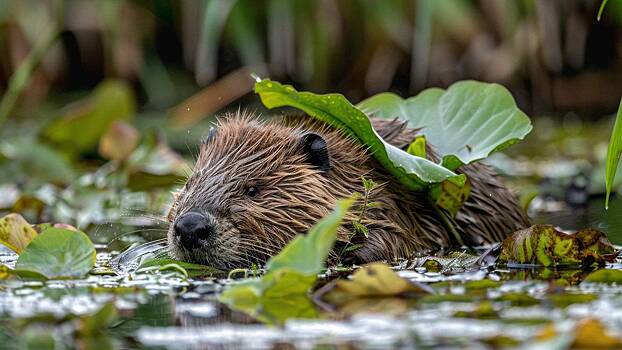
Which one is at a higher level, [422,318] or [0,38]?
[0,38]

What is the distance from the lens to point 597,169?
5.84 metres

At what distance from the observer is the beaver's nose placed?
11.4 ft

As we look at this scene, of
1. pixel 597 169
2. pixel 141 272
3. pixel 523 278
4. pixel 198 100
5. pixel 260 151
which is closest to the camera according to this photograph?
pixel 523 278

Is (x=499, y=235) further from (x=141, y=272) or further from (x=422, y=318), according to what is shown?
(x=422, y=318)

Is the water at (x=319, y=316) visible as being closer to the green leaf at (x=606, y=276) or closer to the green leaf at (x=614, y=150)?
the green leaf at (x=606, y=276)

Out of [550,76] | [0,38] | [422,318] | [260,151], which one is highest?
[0,38]

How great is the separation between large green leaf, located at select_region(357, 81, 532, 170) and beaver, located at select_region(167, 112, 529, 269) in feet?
0.36

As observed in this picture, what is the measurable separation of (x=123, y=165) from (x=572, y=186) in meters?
2.21

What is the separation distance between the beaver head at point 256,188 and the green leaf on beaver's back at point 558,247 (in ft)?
1.85

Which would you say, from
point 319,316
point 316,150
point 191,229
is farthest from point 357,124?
point 319,316

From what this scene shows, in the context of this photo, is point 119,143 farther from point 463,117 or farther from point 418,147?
point 418,147

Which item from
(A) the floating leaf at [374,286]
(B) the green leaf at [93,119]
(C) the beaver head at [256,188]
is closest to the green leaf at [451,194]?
(C) the beaver head at [256,188]

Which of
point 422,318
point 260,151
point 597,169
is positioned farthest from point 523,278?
point 597,169

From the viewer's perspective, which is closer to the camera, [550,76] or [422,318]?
[422,318]
